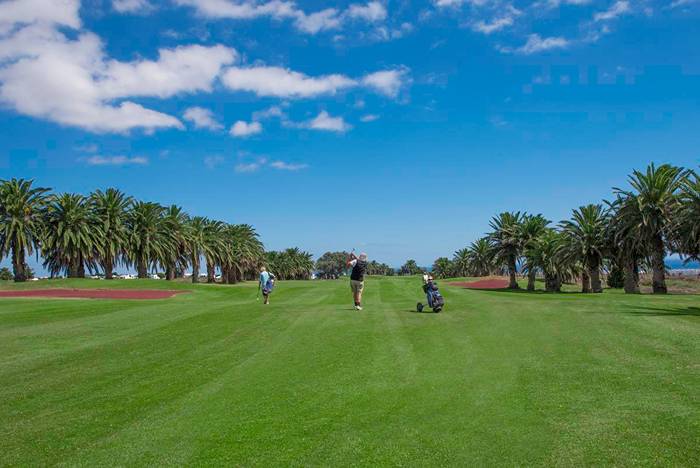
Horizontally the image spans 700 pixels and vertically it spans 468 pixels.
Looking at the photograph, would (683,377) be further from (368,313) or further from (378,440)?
(368,313)

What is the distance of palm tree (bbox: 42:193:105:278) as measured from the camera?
61562mm

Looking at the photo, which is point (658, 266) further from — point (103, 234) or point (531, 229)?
point (103, 234)

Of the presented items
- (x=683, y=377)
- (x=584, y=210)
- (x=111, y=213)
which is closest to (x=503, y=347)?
(x=683, y=377)

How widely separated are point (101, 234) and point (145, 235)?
7146 millimetres

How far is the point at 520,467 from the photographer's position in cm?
666

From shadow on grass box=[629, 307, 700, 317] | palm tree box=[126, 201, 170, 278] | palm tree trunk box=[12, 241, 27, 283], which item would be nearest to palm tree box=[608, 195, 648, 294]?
shadow on grass box=[629, 307, 700, 317]

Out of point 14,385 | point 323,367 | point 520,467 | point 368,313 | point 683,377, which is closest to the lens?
point 520,467

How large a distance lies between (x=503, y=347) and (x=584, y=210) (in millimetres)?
40476

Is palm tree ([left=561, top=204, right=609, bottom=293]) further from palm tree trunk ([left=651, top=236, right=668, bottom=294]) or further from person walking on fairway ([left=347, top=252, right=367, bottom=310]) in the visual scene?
person walking on fairway ([left=347, top=252, right=367, bottom=310])

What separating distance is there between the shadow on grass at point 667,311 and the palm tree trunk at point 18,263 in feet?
202

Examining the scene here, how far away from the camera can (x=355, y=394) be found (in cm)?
989

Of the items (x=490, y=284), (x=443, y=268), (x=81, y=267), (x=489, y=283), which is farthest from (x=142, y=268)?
(x=443, y=268)

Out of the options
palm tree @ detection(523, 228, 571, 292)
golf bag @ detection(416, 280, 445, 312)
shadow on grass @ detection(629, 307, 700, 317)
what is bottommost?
shadow on grass @ detection(629, 307, 700, 317)

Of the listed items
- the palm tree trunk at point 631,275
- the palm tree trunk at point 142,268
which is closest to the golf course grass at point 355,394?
the palm tree trunk at point 631,275
